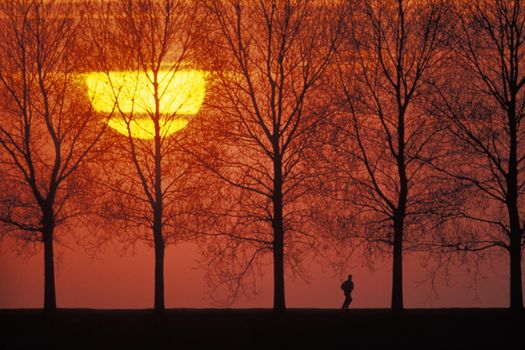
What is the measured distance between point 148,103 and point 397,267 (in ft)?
34.1

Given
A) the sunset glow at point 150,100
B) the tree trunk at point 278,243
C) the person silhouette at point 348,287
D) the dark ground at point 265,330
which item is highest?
the sunset glow at point 150,100

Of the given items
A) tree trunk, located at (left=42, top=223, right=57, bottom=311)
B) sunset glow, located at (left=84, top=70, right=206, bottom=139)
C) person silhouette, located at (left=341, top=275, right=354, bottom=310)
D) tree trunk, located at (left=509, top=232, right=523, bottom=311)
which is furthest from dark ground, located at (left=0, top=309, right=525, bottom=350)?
sunset glow, located at (left=84, top=70, right=206, bottom=139)

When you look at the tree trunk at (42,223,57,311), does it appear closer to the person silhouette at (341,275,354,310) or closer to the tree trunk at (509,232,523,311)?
the person silhouette at (341,275,354,310)

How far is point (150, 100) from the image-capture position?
2773 cm

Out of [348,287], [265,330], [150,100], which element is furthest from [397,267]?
[150,100]

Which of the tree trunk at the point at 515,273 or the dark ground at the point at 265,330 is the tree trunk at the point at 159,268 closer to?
the dark ground at the point at 265,330

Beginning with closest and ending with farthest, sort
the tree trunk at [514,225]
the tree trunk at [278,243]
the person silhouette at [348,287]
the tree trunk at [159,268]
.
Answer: the tree trunk at [514,225] → the tree trunk at [278,243] → the tree trunk at [159,268] → the person silhouette at [348,287]

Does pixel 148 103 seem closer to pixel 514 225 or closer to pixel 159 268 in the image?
pixel 159 268

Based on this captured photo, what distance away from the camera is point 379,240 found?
85.7ft

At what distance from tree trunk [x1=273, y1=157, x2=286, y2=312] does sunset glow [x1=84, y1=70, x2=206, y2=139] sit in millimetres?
4075

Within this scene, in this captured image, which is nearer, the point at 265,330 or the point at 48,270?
the point at 265,330

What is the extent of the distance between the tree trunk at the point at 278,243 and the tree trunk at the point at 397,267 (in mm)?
3674

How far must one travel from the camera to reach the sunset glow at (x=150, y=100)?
90.6ft

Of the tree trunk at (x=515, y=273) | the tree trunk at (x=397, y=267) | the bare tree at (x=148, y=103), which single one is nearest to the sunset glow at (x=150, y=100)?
the bare tree at (x=148, y=103)
